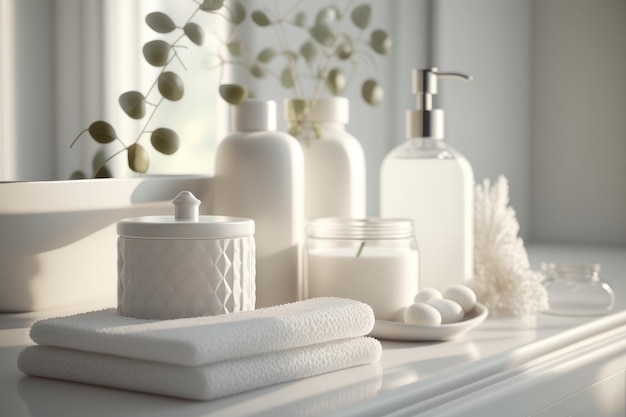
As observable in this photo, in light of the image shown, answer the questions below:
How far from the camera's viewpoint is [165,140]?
3.21 feet

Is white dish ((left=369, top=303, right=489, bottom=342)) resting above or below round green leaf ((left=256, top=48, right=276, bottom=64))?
below

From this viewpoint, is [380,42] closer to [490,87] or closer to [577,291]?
[577,291]

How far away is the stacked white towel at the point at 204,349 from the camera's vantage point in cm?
54

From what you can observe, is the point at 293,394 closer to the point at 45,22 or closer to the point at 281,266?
the point at 281,266

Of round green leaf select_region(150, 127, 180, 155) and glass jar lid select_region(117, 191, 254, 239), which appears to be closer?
glass jar lid select_region(117, 191, 254, 239)

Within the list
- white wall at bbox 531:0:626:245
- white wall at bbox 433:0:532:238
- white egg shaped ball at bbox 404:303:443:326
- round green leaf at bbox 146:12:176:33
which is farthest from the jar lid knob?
white wall at bbox 531:0:626:245

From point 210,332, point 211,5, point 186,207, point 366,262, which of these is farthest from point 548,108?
point 210,332

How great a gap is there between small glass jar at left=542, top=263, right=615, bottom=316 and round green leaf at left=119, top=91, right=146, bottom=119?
479mm

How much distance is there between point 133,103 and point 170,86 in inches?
1.7

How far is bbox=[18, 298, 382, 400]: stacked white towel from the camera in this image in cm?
54

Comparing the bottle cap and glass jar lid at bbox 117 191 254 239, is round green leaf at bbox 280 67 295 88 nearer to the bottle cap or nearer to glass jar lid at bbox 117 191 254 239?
the bottle cap

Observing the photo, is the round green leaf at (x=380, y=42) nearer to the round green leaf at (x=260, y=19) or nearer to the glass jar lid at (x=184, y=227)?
the round green leaf at (x=260, y=19)

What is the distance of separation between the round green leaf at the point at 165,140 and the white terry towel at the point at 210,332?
0.35m

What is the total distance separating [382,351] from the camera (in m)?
0.73
